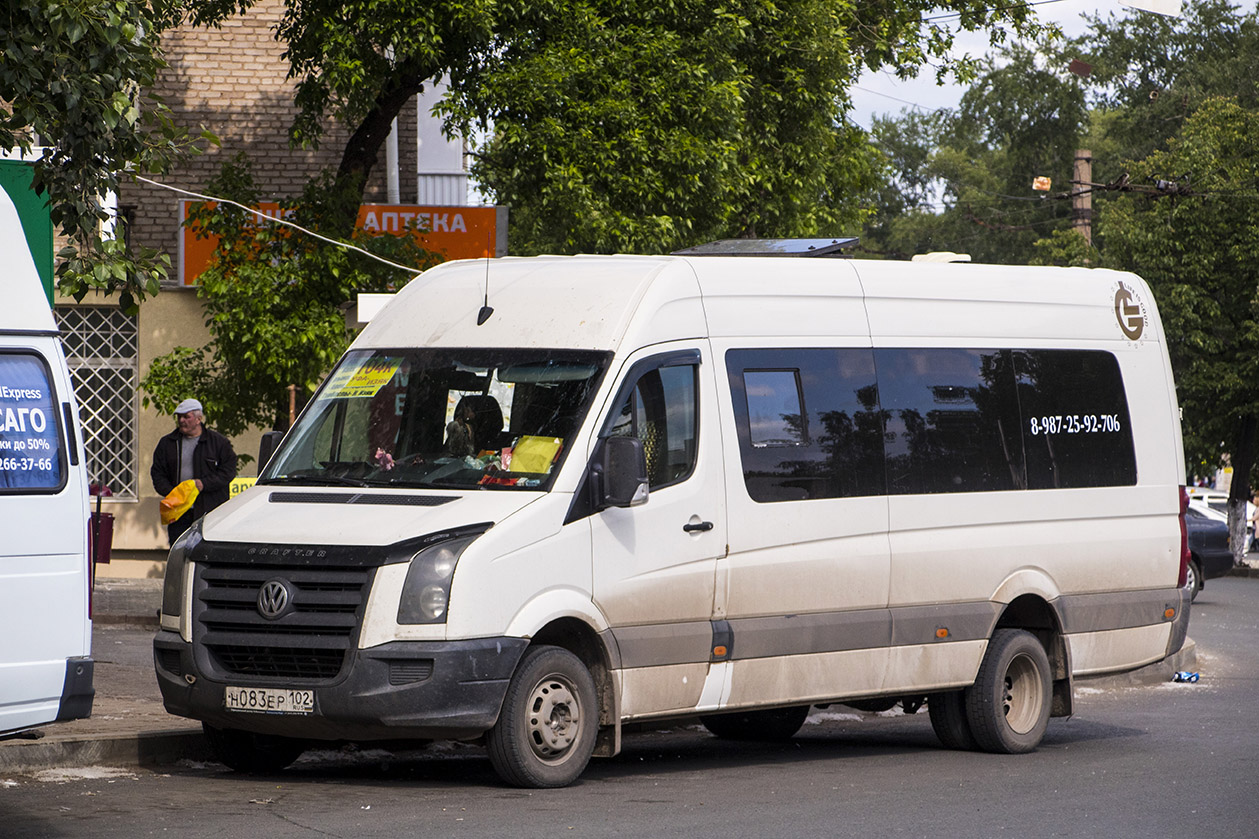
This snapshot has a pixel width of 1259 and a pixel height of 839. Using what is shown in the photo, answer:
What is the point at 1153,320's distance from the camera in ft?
38.7

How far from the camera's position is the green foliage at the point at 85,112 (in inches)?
336

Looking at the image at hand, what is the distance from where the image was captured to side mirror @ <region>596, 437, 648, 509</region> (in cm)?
847

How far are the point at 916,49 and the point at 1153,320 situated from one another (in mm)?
11475

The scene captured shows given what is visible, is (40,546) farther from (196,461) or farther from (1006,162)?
(1006,162)

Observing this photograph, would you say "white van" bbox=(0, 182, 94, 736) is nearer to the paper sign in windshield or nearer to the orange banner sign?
the paper sign in windshield

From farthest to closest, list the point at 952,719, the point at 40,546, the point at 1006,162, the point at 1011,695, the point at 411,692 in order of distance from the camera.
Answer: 1. the point at 1006,162
2. the point at 1011,695
3. the point at 952,719
4. the point at 411,692
5. the point at 40,546

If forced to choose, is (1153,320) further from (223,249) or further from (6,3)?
(223,249)

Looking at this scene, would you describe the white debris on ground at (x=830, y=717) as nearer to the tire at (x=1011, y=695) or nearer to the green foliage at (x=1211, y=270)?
the tire at (x=1011, y=695)

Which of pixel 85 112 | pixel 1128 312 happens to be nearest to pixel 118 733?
pixel 85 112

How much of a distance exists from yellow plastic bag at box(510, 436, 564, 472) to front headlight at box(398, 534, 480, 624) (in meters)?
0.76

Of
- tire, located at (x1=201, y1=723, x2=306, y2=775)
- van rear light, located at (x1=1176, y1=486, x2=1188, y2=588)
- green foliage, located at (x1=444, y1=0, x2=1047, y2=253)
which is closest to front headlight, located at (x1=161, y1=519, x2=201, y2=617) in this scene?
tire, located at (x1=201, y1=723, x2=306, y2=775)

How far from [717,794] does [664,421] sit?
183 centimetres

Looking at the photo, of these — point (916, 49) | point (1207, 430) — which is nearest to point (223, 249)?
point (916, 49)

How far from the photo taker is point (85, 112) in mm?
8977
